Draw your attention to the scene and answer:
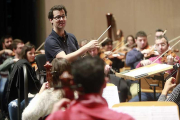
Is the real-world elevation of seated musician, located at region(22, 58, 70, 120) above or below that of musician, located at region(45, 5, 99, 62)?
below

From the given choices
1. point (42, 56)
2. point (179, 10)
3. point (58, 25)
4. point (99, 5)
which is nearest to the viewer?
point (58, 25)

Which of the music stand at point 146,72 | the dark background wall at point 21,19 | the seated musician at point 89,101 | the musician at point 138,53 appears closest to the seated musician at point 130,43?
the musician at point 138,53

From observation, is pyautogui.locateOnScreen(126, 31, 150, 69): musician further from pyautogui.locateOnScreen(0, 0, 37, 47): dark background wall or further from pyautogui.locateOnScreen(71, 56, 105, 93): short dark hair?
pyautogui.locateOnScreen(0, 0, 37, 47): dark background wall

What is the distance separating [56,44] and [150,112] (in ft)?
3.82

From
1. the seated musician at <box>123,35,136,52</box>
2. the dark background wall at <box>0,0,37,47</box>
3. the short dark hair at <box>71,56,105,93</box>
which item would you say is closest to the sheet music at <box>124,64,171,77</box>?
the short dark hair at <box>71,56,105,93</box>

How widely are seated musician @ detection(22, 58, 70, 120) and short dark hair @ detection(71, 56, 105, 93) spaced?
0.54 metres

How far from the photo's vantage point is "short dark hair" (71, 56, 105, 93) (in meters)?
1.12

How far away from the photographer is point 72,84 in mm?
1146

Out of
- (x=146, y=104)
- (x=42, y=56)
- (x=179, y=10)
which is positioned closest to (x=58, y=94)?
(x=146, y=104)

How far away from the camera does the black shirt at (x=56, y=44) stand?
7.82 feet

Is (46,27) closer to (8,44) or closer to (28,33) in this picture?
(28,33)

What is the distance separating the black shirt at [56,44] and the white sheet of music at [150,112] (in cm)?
104

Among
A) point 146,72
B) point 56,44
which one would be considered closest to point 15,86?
point 56,44

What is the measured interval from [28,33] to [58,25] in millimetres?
3907
